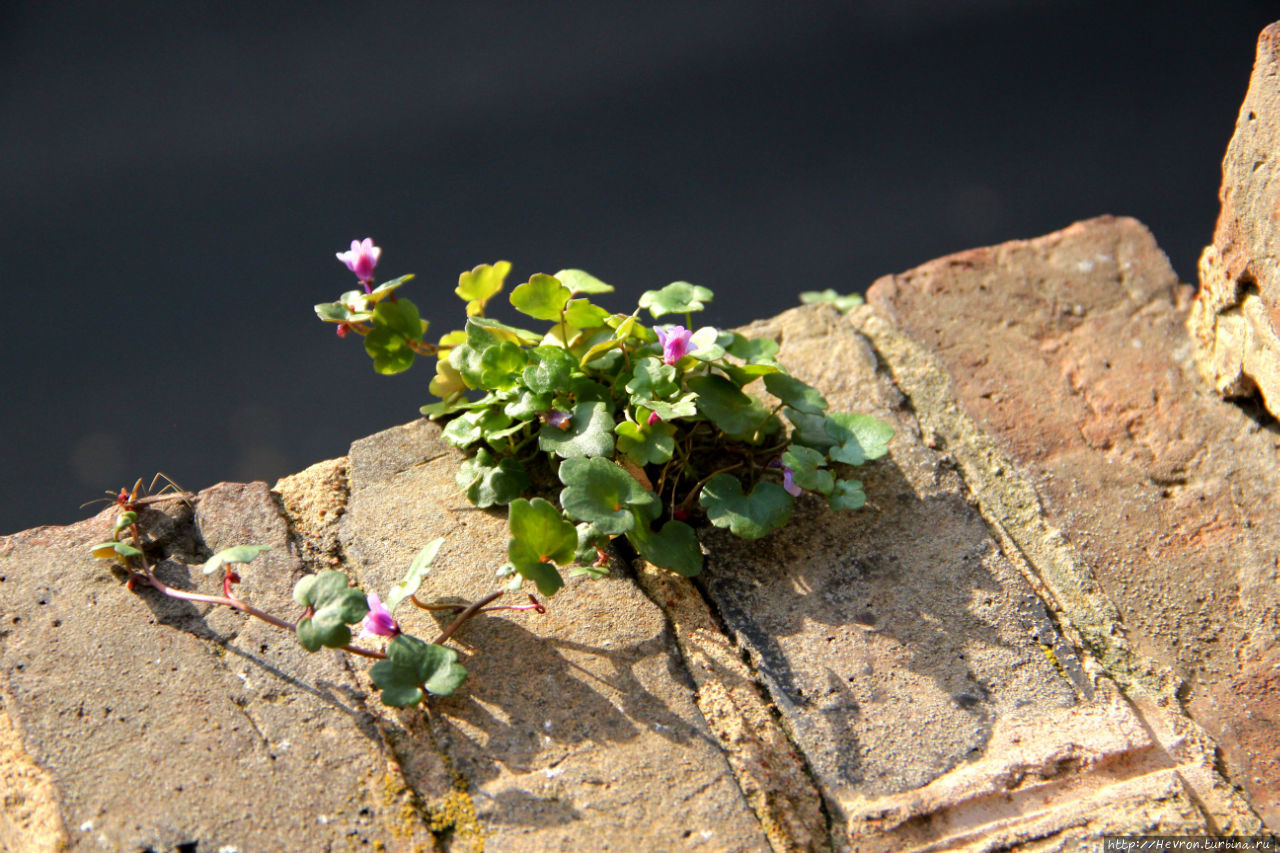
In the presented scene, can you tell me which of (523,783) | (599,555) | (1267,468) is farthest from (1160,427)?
(523,783)

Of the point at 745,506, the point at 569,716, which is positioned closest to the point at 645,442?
the point at 745,506

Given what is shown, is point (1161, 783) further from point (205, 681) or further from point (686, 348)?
point (205, 681)

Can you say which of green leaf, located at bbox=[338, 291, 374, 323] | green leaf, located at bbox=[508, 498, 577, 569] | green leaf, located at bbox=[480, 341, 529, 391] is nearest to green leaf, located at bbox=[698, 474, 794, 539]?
green leaf, located at bbox=[508, 498, 577, 569]

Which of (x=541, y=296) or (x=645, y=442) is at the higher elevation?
(x=541, y=296)

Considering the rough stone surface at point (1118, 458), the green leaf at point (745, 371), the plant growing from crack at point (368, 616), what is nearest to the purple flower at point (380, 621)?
the plant growing from crack at point (368, 616)

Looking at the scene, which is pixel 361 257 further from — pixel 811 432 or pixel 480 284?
pixel 811 432

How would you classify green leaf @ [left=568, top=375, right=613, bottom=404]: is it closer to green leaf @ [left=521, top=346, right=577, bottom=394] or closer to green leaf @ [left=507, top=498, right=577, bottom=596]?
green leaf @ [left=521, top=346, right=577, bottom=394]
